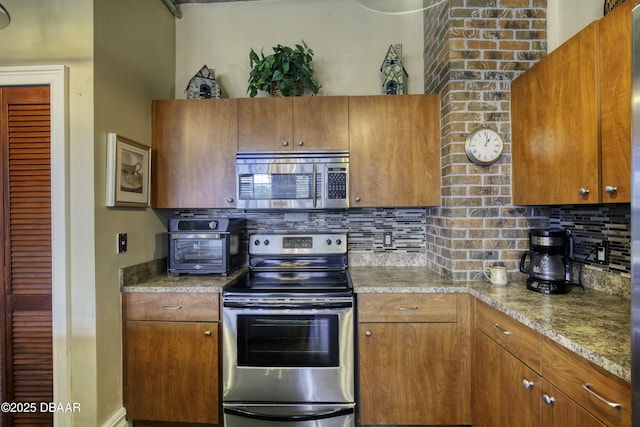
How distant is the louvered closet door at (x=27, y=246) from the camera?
1.62 meters

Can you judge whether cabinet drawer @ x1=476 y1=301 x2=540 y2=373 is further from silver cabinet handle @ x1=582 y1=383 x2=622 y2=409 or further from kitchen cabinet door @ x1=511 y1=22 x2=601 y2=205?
kitchen cabinet door @ x1=511 y1=22 x2=601 y2=205

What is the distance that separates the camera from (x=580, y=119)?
1348 mm

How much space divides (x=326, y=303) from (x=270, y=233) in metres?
0.84

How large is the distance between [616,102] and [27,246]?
9.32ft

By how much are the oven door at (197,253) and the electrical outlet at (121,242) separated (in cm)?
30

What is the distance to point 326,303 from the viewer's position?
69.5 inches

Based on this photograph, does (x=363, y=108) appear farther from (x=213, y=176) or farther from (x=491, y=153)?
(x=213, y=176)

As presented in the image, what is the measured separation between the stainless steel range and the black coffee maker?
3.33ft

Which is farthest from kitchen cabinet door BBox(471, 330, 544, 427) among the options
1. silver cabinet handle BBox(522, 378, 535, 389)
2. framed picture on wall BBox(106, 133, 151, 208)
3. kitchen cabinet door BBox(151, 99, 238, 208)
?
framed picture on wall BBox(106, 133, 151, 208)

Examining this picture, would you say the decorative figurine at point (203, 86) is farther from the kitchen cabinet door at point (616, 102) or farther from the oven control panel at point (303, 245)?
the kitchen cabinet door at point (616, 102)

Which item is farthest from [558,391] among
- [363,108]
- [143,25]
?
[143,25]

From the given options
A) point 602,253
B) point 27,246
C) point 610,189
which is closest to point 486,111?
point 610,189

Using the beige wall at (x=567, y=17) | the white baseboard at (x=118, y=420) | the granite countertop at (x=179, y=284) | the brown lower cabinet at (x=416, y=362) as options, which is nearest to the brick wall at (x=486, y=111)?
the beige wall at (x=567, y=17)

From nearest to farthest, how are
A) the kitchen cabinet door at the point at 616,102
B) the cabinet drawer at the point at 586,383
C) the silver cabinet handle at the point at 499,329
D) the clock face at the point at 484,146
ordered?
1. the cabinet drawer at the point at 586,383
2. the kitchen cabinet door at the point at 616,102
3. the silver cabinet handle at the point at 499,329
4. the clock face at the point at 484,146
